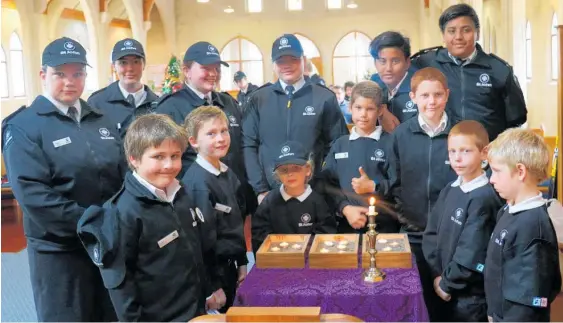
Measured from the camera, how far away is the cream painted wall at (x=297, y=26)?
22.4 m

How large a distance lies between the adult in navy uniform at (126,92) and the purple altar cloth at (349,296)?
2.15 m

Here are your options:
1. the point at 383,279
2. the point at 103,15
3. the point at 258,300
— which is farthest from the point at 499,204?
the point at 103,15

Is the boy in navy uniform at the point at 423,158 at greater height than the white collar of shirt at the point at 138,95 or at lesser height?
lesser

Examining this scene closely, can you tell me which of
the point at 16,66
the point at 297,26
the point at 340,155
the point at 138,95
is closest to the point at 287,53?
the point at 340,155

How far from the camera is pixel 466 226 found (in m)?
2.89

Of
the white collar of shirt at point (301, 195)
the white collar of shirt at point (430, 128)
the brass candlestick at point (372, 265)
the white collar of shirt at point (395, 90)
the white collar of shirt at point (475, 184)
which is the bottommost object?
the brass candlestick at point (372, 265)

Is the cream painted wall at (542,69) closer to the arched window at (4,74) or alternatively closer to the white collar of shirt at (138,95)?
the white collar of shirt at (138,95)

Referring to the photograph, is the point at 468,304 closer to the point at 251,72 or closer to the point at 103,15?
the point at 103,15

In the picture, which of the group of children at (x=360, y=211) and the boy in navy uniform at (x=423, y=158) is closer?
the group of children at (x=360, y=211)

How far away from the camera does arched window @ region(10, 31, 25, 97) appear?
1675 cm

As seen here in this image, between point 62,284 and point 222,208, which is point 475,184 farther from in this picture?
point 62,284

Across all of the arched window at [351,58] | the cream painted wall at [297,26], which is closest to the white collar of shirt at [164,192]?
the cream painted wall at [297,26]

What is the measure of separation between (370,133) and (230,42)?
20.7 meters

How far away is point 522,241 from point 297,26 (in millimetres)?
21307
